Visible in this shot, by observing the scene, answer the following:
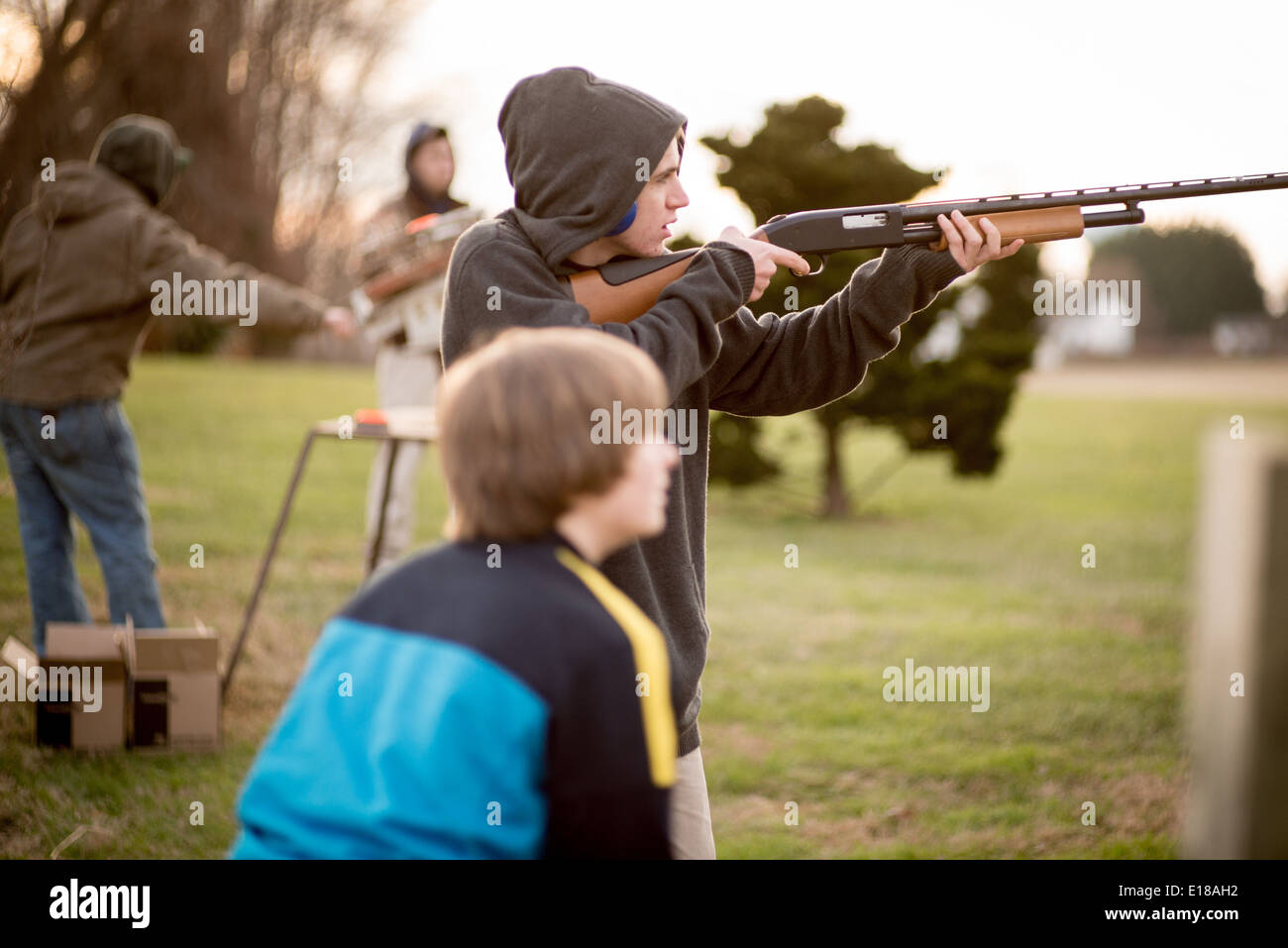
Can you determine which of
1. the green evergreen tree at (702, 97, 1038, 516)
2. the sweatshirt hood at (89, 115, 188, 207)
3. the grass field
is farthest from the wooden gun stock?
the green evergreen tree at (702, 97, 1038, 516)

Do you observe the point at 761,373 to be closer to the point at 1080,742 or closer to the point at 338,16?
the point at 1080,742

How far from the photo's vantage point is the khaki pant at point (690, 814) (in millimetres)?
2572

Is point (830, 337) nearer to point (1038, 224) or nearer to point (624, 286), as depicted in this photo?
point (624, 286)

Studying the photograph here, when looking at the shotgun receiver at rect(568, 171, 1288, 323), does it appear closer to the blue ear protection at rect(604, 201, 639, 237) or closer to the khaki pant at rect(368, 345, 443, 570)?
the blue ear protection at rect(604, 201, 639, 237)

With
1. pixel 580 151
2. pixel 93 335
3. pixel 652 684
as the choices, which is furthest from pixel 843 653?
pixel 652 684

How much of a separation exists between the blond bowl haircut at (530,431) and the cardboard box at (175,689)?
3634mm

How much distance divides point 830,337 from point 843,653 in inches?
169

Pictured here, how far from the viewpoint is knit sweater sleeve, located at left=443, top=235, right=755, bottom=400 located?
2.55 meters

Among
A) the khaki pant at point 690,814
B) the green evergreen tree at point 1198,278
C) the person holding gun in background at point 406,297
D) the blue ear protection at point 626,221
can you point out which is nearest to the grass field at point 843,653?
the person holding gun in background at point 406,297

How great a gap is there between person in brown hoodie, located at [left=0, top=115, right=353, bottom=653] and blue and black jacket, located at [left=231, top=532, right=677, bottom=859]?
385 cm

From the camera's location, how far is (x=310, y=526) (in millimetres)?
10469

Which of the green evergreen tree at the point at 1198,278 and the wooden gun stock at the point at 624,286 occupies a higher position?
the green evergreen tree at the point at 1198,278

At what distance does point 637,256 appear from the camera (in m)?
2.93

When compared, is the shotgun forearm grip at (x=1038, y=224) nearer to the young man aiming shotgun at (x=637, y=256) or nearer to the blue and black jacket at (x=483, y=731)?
the young man aiming shotgun at (x=637, y=256)
